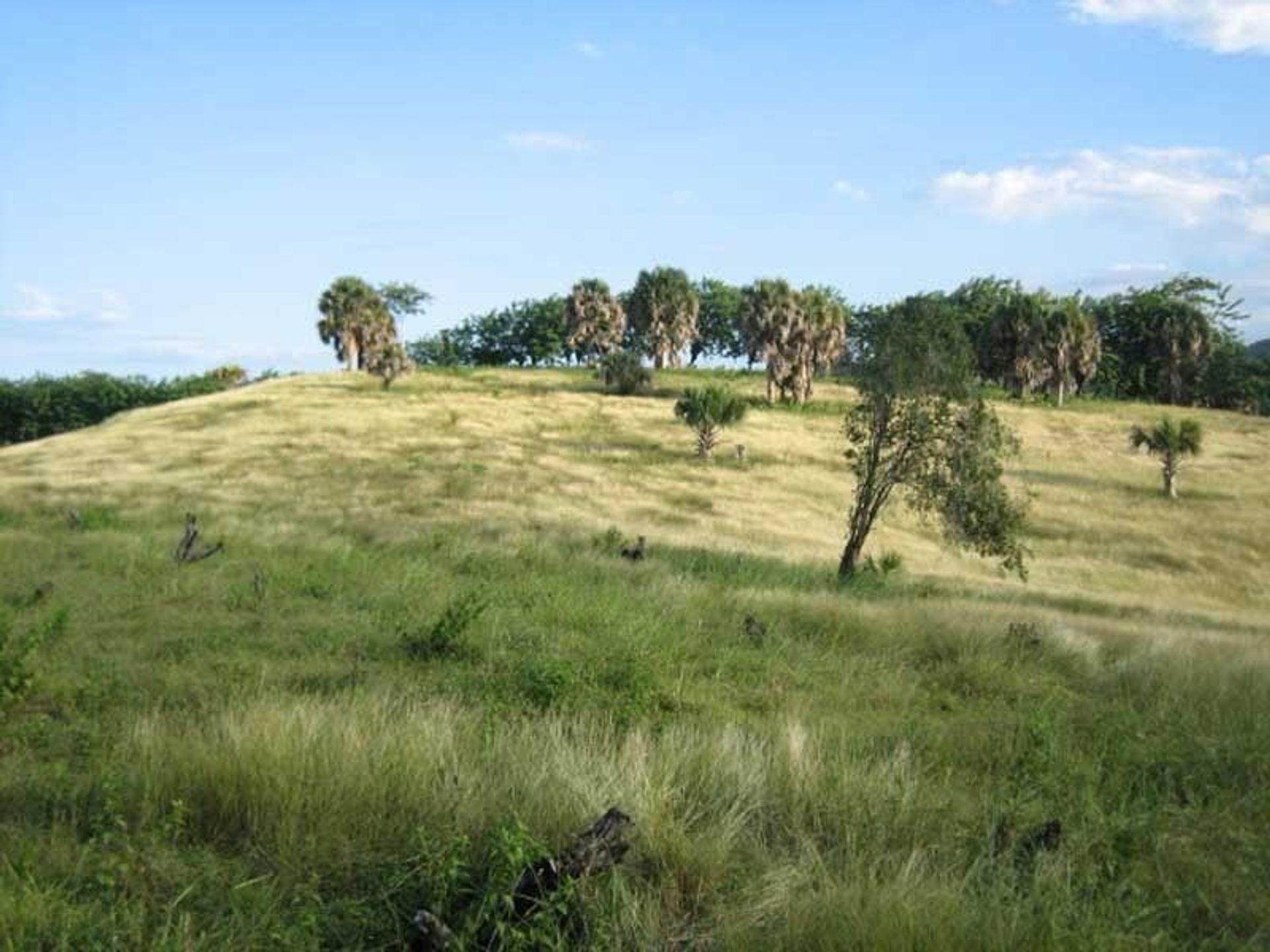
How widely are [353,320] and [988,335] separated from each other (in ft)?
189

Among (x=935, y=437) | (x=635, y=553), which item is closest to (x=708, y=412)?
(x=935, y=437)

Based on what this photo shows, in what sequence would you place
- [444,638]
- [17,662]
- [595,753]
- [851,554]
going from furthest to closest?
1. [851,554]
2. [444,638]
3. [17,662]
4. [595,753]

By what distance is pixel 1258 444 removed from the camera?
6450 cm

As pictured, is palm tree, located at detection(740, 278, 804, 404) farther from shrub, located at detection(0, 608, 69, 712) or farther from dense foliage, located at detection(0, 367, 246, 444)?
shrub, located at detection(0, 608, 69, 712)

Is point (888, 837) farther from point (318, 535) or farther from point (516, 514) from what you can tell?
point (516, 514)

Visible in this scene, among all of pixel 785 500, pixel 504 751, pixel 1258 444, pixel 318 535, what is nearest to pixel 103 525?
pixel 318 535

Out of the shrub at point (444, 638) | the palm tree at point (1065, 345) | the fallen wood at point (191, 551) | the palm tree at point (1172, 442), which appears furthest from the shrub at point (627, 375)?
the shrub at point (444, 638)

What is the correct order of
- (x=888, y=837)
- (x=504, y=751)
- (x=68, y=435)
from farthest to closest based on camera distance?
(x=68, y=435)
(x=504, y=751)
(x=888, y=837)

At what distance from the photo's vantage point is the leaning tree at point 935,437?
2355 centimetres

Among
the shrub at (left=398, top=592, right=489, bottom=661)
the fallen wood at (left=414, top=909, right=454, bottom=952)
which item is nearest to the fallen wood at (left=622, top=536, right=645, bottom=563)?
the shrub at (left=398, top=592, right=489, bottom=661)

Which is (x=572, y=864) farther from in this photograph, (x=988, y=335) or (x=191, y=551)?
(x=988, y=335)

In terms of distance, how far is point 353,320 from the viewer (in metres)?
92.0

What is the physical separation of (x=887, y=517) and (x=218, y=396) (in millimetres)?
55003

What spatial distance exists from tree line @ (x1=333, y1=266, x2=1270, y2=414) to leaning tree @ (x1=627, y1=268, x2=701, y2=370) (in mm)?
109
